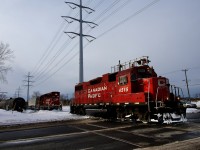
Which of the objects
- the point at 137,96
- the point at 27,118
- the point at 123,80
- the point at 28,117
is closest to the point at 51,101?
the point at 28,117

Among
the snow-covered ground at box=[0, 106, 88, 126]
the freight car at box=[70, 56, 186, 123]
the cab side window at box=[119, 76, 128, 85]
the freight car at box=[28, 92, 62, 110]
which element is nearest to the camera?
the freight car at box=[70, 56, 186, 123]

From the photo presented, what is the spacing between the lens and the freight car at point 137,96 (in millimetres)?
16797

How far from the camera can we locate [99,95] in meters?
24.4

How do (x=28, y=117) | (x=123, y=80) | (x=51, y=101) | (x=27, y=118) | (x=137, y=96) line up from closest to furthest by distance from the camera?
(x=137, y=96)
(x=123, y=80)
(x=27, y=118)
(x=28, y=117)
(x=51, y=101)

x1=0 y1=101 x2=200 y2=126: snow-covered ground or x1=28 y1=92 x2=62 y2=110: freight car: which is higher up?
x1=28 y1=92 x2=62 y2=110: freight car

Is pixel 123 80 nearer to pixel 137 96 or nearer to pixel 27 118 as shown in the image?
pixel 137 96

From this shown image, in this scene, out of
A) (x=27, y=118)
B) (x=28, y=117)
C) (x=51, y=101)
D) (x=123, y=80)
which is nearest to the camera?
(x=123, y=80)

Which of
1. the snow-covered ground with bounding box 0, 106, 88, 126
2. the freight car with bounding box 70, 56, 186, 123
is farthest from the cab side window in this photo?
the snow-covered ground with bounding box 0, 106, 88, 126

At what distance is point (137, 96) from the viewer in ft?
58.7

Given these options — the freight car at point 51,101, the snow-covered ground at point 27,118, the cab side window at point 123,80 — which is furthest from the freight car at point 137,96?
the freight car at point 51,101

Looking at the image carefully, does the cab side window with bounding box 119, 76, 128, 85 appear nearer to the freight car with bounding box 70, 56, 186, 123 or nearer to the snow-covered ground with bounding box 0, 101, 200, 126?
the freight car with bounding box 70, 56, 186, 123

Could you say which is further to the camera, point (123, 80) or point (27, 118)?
point (27, 118)

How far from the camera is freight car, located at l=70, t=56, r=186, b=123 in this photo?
55.1 ft

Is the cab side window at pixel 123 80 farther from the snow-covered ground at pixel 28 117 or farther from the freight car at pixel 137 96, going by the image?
the snow-covered ground at pixel 28 117
